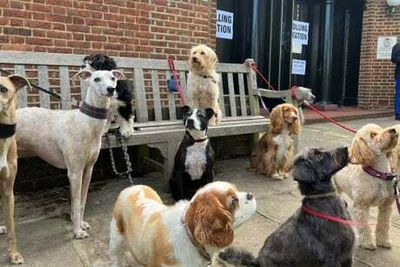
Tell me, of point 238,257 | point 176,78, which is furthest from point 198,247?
point 176,78

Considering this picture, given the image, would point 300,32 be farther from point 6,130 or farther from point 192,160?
point 6,130

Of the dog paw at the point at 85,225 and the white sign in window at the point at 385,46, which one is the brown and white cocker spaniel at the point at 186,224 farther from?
the white sign in window at the point at 385,46

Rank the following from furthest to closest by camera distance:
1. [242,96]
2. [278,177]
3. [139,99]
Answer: [242,96] → [278,177] → [139,99]

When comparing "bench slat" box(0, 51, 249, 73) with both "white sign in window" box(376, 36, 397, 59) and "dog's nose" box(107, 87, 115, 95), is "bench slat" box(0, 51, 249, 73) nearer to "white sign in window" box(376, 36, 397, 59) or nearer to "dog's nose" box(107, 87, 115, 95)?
"dog's nose" box(107, 87, 115, 95)

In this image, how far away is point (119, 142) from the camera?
183 inches

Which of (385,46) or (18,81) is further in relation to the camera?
(385,46)

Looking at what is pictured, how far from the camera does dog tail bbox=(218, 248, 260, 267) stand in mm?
3162

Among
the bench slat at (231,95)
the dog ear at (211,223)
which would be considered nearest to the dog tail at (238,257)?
the dog ear at (211,223)

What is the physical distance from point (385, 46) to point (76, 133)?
35.7 feet

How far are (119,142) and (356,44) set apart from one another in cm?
1022

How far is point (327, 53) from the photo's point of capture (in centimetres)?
1223

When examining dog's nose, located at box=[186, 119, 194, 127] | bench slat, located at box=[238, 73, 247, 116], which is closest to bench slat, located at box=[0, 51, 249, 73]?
bench slat, located at box=[238, 73, 247, 116]

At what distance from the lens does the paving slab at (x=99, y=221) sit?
3.51 metres

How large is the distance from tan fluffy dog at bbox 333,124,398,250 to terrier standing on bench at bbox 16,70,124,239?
2152mm
